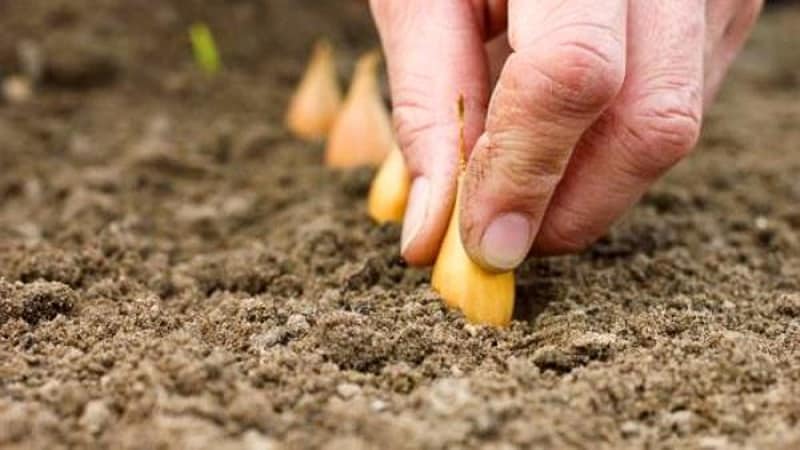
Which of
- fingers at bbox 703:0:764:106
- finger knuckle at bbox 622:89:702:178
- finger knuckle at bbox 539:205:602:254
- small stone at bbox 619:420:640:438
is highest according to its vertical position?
fingers at bbox 703:0:764:106

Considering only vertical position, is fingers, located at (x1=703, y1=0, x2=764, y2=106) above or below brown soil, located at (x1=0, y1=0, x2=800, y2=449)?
above

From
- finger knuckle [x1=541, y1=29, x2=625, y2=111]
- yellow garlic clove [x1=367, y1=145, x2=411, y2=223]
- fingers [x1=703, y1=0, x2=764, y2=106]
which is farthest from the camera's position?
yellow garlic clove [x1=367, y1=145, x2=411, y2=223]

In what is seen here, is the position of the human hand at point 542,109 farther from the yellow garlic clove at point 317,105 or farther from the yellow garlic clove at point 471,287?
the yellow garlic clove at point 317,105

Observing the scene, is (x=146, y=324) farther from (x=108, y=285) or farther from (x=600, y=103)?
(x=600, y=103)

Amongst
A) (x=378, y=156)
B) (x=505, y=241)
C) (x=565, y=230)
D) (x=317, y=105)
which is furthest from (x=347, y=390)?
(x=317, y=105)

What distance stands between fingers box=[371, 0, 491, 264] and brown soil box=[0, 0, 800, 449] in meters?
0.08

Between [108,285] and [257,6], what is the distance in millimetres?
1410

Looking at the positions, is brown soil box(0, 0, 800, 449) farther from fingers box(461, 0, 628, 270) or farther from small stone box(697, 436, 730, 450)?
fingers box(461, 0, 628, 270)

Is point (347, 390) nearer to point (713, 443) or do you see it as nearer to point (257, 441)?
point (257, 441)

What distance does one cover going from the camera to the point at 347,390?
89cm

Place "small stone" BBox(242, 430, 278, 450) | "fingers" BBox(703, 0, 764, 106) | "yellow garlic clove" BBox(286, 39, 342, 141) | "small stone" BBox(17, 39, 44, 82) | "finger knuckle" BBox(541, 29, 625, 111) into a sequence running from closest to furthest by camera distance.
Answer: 1. "small stone" BBox(242, 430, 278, 450)
2. "finger knuckle" BBox(541, 29, 625, 111)
3. "fingers" BBox(703, 0, 764, 106)
4. "yellow garlic clove" BBox(286, 39, 342, 141)
5. "small stone" BBox(17, 39, 44, 82)

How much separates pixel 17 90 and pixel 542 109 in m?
1.35

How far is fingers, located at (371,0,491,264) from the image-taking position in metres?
1.15

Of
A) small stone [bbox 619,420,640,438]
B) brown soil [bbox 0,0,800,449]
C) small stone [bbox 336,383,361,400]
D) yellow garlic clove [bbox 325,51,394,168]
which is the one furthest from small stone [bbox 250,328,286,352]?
yellow garlic clove [bbox 325,51,394,168]
